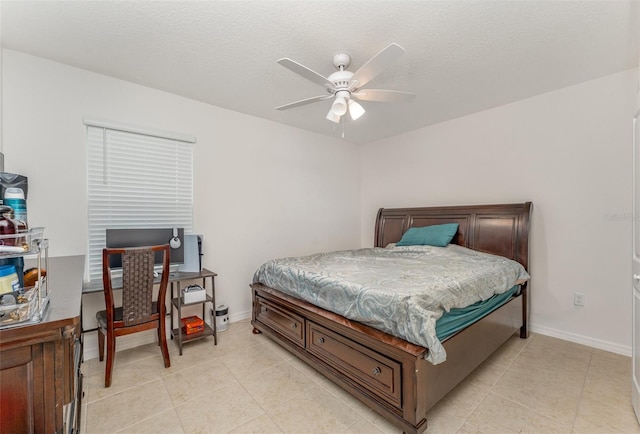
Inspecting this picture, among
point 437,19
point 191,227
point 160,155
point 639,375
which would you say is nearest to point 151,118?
point 160,155

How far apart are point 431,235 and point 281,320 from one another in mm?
2125

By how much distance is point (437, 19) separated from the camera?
1.91 m

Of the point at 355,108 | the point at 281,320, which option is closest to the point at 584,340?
the point at 281,320

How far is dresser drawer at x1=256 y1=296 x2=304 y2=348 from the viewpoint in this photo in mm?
2480

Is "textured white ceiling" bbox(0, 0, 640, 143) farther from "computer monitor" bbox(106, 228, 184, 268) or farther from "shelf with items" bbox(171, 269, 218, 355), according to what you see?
"shelf with items" bbox(171, 269, 218, 355)

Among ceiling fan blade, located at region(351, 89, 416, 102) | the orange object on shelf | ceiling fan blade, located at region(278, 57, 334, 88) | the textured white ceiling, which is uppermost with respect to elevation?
the textured white ceiling

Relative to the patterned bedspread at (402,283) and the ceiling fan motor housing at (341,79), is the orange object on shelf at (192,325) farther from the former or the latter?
the ceiling fan motor housing at (341,79)

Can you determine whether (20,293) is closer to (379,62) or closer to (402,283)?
(402,283)

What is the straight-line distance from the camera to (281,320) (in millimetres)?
2703

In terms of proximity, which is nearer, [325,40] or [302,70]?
[302,70]

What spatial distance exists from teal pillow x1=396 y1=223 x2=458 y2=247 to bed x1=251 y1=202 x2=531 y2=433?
0.47ft

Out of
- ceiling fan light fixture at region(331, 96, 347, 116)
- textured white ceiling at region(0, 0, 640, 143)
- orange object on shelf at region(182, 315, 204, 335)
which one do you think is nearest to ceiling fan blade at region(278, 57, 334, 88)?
ceiling fan light fixture at region(331, 96, 347, 116)

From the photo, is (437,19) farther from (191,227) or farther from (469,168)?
(191,227)

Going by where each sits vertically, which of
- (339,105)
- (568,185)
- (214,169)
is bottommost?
(568,185)
